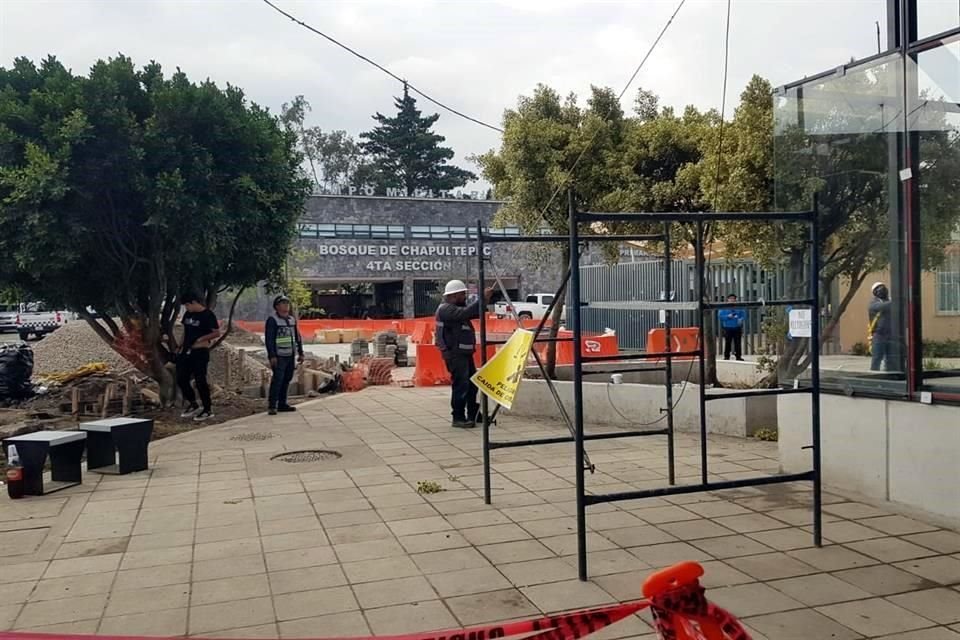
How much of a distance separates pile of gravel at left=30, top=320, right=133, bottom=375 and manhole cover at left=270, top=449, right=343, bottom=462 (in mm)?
8600

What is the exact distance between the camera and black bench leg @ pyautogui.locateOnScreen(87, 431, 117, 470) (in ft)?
24.6

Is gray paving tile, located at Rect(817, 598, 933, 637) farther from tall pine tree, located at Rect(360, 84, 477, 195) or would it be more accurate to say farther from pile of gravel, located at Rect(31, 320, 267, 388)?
tall pine tree, located at Rect(360, 84, 477, 195)

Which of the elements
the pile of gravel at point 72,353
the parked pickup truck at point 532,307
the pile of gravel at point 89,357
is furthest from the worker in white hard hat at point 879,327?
the parked pickup truck at point 532,307

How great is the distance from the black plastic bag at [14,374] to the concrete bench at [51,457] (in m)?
6.70

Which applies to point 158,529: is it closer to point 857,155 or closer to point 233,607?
point 233,607

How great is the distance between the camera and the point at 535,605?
4145 mm

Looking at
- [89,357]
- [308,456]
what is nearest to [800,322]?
[308,456]

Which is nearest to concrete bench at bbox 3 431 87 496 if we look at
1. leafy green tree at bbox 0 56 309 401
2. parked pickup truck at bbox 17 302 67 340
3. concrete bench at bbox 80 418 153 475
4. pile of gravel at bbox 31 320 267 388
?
concrete bench at bbox 80 418 153 475

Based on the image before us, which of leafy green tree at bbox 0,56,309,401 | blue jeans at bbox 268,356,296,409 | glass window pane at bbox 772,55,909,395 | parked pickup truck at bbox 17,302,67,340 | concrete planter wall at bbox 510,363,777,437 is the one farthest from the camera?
parked pickup truck at bbox 17,302,67,340

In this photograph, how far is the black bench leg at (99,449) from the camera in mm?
7492

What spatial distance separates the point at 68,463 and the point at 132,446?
1.97ft

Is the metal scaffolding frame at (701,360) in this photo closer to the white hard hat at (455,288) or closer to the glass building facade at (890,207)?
the glass building facade at (890,207)

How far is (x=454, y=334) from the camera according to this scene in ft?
32.5

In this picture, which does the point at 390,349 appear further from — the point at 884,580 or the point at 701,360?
the point at 884,580
